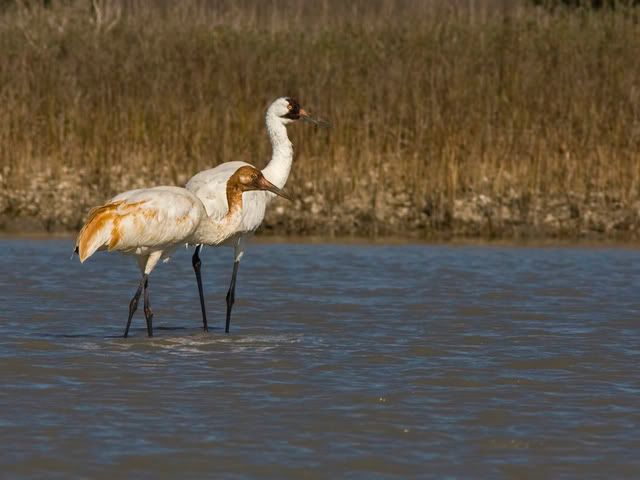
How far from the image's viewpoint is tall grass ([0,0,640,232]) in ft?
45.0

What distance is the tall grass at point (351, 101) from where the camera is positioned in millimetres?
13703

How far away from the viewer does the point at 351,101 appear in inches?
560

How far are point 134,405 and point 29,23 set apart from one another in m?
10.2

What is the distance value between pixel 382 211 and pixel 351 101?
A: 1.25 m

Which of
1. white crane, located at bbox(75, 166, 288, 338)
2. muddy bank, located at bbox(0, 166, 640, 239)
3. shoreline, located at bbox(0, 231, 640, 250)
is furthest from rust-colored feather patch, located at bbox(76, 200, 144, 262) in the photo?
muddy bank, located at bbox(0, 166, 640, 239)

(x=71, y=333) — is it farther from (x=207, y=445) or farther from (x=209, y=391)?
(x=207, y=445)

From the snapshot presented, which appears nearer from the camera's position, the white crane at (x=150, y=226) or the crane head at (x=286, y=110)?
the white crane at (x=150, y=226)

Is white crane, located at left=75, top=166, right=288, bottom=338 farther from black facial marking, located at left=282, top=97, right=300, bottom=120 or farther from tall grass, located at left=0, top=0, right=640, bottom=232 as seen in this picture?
tall grass, located at left=0, top=0, right=640, bottom=232

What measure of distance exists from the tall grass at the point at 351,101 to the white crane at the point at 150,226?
519 centimetres

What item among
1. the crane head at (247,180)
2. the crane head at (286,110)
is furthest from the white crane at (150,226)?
the crane head at (286,110)

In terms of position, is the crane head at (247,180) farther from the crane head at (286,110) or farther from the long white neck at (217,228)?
the crane head at (286,110)

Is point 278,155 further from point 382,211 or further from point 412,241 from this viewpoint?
point 382,211

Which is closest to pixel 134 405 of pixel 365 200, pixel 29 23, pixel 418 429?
pixel 418 429

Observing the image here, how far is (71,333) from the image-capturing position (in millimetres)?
8250
